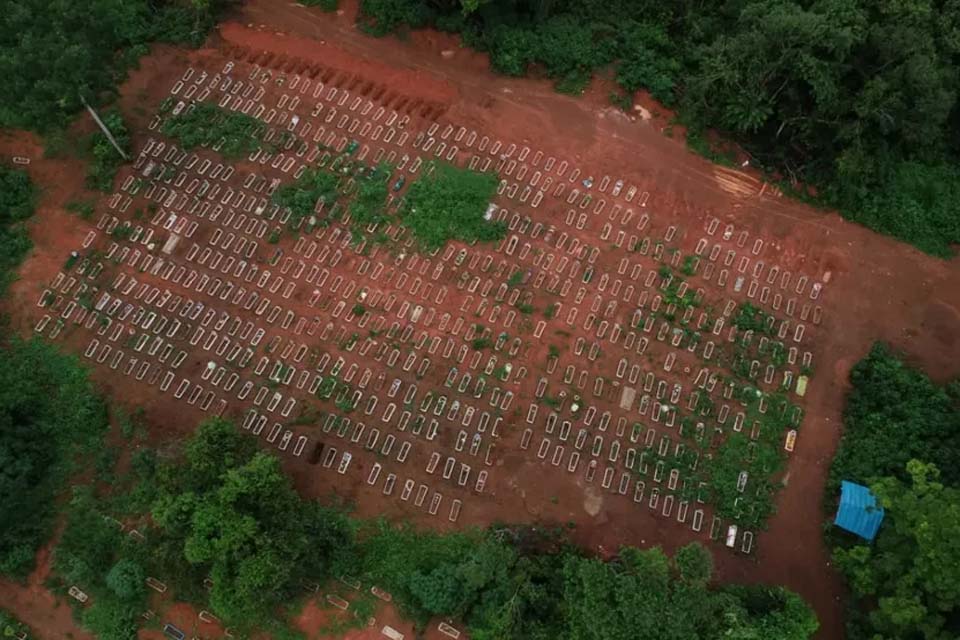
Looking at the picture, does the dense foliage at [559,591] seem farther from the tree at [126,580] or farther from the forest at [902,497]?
the tree at [126,580]

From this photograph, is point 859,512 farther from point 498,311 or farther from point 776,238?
point 498,311

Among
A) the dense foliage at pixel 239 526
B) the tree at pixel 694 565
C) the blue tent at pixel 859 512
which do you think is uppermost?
the blue tent at pixel 859 512

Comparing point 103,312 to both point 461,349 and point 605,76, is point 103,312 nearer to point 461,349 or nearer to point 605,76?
point 461,349

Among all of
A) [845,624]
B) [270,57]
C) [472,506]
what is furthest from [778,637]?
[270,57]

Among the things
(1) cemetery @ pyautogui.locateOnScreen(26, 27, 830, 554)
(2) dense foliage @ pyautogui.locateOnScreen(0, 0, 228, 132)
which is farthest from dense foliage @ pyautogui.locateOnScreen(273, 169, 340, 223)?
(2) dense foliage @ pyautogui.locateOnScreen(0, 0, 228, 132)

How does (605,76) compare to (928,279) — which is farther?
(605,76)

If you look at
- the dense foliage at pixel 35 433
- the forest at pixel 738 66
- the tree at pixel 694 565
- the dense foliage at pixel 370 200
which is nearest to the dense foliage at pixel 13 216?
the forest at pixel 738 66
